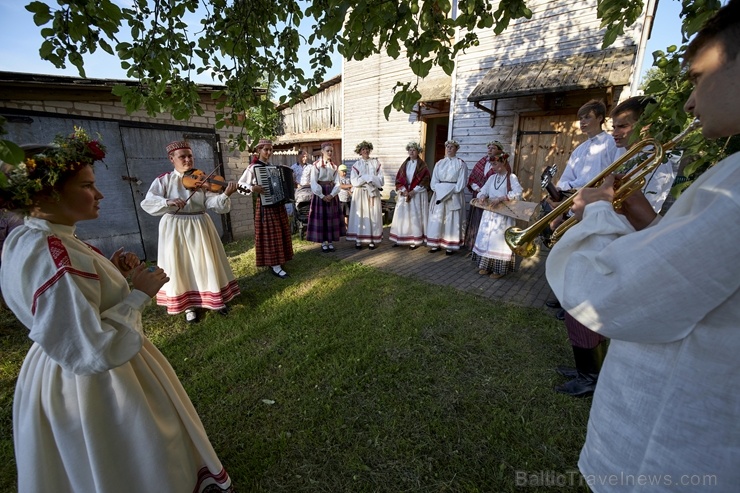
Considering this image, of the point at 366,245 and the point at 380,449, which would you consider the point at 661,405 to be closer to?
the point at 380,449

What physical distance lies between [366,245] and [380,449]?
18.1 ft

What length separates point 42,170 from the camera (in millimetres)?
1271

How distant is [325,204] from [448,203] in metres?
2.62

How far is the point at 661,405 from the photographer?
91 cm

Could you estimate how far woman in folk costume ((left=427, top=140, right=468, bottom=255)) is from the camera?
6.40 metres

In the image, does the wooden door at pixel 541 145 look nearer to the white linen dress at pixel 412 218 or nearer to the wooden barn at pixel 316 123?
the white linen dress at pixel 412 218

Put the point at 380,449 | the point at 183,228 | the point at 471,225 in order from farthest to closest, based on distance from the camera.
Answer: the point at 471,225
the point at 183,228
the point at 380,449

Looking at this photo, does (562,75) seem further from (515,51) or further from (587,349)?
(587,349)

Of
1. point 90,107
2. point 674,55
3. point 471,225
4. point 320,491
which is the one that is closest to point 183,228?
point 320,491

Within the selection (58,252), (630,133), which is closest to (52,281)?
(58,252)

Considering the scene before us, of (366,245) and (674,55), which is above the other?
(674,55)

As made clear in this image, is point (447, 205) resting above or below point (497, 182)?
below

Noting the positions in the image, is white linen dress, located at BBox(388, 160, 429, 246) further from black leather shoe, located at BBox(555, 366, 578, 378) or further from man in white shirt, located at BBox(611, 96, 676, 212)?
black leather shoe, located at BBox(555, 366, 578, 378)

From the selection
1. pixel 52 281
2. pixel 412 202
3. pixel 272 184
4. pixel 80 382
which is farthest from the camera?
pixel 412 202
